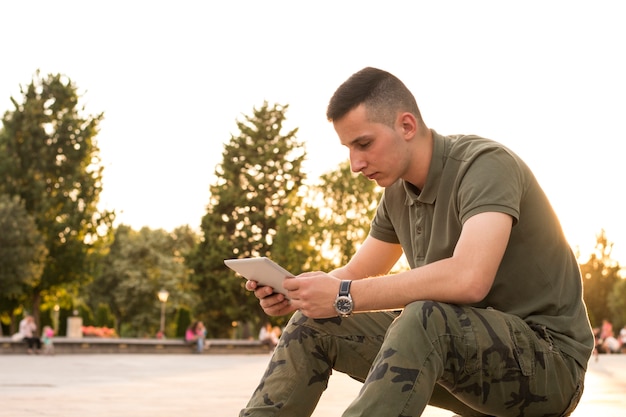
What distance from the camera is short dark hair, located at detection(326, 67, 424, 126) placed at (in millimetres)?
3615

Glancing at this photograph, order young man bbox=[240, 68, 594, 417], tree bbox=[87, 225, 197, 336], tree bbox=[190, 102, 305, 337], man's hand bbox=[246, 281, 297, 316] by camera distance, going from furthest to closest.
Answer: tree bbox=[87, 225, 197, 336]
tree bbox=[190, 102, 305, 337]
man's hand bbox=[246, 281, 297, 316]
young man bbox=[240, 68, 594, 417]

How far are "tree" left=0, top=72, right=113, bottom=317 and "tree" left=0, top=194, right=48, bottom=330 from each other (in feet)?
6.74

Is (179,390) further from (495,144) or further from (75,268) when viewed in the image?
(75,268)

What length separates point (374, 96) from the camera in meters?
3.62

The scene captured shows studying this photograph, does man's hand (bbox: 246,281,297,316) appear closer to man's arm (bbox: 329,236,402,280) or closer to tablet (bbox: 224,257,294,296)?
tablet (bbox: 224,257,294,296)

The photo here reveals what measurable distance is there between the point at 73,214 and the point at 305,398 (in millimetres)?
47150

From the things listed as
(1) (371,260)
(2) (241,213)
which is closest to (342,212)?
(2) (241,213)

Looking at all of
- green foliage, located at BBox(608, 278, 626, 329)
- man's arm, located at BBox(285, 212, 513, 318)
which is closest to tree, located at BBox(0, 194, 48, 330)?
man's arm, located at BBox(285, 212, 513, 318)

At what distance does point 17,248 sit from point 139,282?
88.8 feet

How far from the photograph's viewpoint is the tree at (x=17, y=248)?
149 feet

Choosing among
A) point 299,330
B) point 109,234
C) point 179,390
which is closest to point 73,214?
point 109,234

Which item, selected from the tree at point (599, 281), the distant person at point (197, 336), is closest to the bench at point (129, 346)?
the distant person at point (197, 336)

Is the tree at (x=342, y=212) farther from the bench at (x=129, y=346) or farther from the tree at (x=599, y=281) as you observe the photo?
the tree at (x=599, y=281)

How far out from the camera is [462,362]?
3201mm
